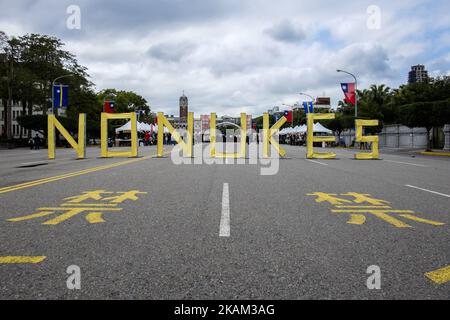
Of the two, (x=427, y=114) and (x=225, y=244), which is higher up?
(x=427, y=114)

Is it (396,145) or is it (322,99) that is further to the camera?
(322,99)

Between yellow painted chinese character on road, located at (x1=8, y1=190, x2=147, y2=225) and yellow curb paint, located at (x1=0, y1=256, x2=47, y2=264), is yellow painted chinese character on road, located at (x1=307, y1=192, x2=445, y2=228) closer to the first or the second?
yellow painted chinese character on road, located at (x1=8, y1=190, x2=147, y2=225)

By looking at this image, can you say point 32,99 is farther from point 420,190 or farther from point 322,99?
point 322,99

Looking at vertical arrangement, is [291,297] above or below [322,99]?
below

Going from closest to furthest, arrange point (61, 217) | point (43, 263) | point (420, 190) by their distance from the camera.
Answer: point (43, 263)
point (61, 217)
point (420, 190)

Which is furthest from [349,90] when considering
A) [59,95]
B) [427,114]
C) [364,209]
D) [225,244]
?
[225,244]

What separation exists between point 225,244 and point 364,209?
3.29 metres

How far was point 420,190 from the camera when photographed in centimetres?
933

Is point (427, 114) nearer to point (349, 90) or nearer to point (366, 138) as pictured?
point (349, 90)

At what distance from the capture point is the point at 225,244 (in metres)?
4.52
